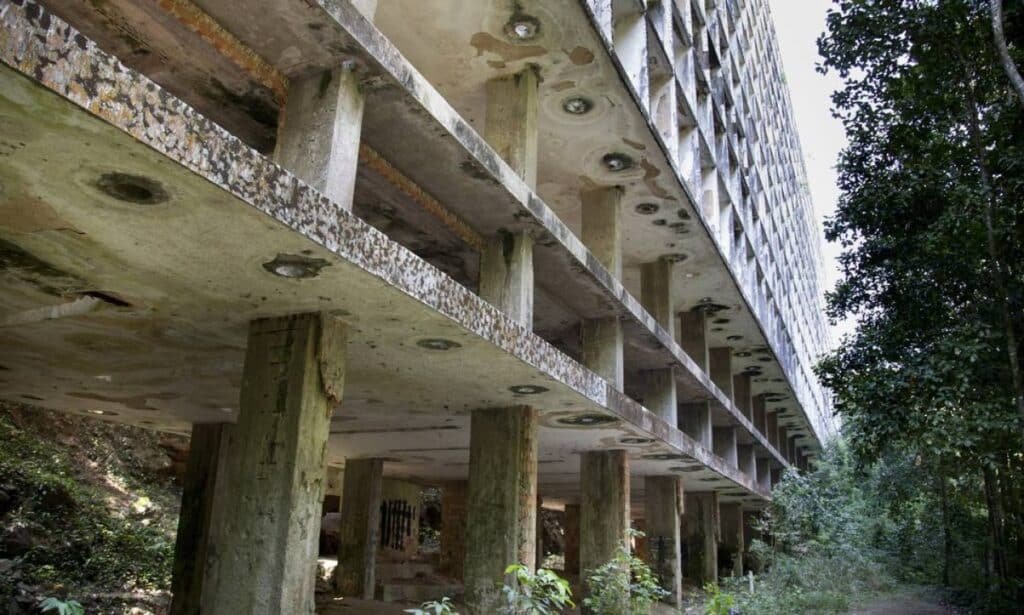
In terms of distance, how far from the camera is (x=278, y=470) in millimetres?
4895

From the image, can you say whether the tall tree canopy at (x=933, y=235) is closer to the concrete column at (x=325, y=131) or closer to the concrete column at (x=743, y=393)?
the concrete column at (x=743, y=393)

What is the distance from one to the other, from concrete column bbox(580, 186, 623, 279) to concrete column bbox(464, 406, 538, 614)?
2.27 metres

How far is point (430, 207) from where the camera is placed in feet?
22.6

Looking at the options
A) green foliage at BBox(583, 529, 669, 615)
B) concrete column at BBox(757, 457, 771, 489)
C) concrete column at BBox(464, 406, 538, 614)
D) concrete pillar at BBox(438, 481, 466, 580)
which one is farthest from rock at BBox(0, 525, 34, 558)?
concrete column at BBox(757, 457, 771, 489)

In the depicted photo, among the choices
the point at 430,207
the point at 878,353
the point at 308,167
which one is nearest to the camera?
the point at 308,167

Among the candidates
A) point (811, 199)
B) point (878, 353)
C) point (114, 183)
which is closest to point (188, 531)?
point (114, 183)

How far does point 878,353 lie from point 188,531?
1032 centimetres

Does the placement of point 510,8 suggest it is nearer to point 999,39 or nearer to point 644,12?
point 644,12

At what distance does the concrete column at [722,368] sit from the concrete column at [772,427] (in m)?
6.69

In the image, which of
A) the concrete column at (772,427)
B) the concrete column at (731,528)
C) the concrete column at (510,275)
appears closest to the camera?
the concrete column at (510,275)

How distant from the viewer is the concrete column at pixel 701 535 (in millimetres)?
16531

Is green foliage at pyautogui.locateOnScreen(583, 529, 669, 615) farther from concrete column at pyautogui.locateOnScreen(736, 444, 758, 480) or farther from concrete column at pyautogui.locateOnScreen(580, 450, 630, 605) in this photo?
concrete column at pyautogui.locateOnScreen(736, 444, 758, 480)

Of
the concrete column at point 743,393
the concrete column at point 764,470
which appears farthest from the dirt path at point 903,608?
the concrete column at point 764,470

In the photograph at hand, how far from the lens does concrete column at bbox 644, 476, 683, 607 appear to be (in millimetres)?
12969
